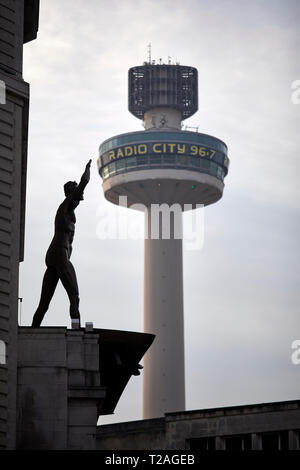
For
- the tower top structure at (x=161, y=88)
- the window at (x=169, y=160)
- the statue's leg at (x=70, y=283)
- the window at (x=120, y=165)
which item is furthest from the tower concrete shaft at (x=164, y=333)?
the statue's leg at (x=70, y=283)

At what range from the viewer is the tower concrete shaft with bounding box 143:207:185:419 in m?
150

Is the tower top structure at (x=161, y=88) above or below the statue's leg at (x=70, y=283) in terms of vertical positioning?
above

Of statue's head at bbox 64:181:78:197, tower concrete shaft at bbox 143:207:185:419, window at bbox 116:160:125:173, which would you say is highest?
window at bbox 116:160:125:173

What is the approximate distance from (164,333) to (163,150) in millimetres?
26023

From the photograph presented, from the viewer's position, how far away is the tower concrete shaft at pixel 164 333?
150m

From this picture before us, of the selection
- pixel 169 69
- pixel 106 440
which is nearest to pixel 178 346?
pixel 169 69

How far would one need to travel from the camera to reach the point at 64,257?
113 feet

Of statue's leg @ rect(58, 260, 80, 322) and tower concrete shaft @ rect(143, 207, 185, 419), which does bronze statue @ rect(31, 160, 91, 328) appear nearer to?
statue's leg @ rect(58, 260, 80, 322)

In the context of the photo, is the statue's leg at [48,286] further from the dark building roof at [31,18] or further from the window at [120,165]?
the window at [120,165]

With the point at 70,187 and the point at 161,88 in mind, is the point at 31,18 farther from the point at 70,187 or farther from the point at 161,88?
the point at 161,88

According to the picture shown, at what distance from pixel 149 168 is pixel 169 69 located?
A: 19.7 metres
